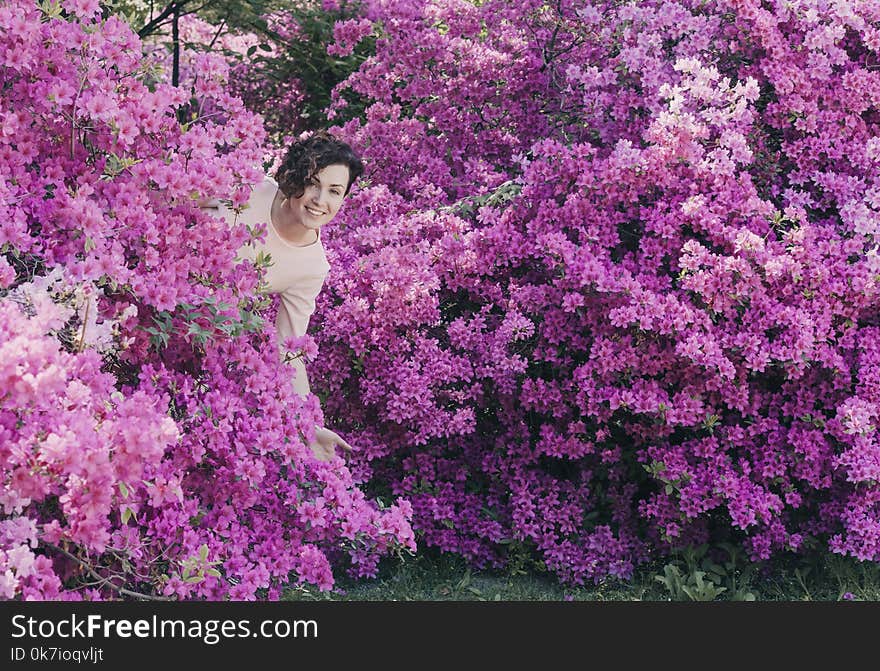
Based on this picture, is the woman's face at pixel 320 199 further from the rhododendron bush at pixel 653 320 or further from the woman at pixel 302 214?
the rhododendron bush at pixel 653 320

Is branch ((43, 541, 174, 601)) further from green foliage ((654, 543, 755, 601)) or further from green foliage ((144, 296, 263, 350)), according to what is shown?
green foliage ((654, 543, 755, 601))

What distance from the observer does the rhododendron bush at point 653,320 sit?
4.16m

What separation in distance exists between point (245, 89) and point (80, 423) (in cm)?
667

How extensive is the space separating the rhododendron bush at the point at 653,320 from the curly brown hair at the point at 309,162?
522 mm

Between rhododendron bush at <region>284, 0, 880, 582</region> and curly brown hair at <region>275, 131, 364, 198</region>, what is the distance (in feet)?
1.71

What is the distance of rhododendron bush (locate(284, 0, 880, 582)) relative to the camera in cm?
416

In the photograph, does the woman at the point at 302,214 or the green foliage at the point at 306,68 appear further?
the green foliage at the point at 306,68

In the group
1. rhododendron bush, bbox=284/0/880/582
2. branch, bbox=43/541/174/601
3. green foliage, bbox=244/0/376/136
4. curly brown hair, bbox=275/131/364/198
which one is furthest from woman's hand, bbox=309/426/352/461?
green foliage, bbox=244/0/376/136

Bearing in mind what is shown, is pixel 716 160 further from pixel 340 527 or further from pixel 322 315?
pixel 340 527

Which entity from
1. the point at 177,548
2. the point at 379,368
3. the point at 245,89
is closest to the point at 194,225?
the point at 177,548

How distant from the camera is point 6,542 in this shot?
2.34 meters

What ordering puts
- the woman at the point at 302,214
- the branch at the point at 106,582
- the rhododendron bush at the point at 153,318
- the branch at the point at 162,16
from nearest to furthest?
the branch at the point at 106,582 → the rhododendron bush at the point at 153,318 → the woman at the point at 302,214 → the branch at the point at 162,16

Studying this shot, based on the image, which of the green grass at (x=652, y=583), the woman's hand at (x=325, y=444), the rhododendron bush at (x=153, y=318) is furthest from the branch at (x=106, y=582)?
the green grass at (x=652, y=583)

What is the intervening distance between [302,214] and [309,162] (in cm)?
21
